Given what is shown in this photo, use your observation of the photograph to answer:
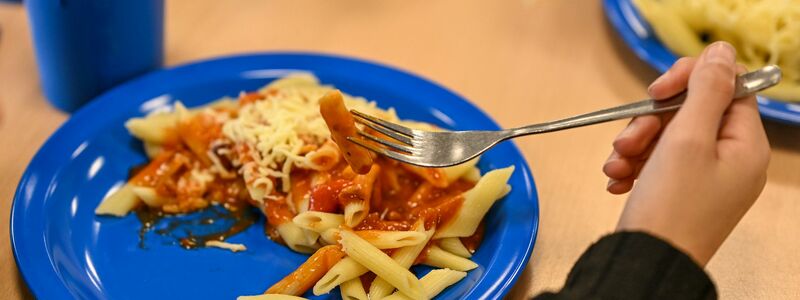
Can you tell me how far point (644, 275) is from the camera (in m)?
0.92

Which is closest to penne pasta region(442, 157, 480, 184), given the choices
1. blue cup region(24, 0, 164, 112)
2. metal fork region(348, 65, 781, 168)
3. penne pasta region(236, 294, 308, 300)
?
metal fork region(348, 65, 781, 168)

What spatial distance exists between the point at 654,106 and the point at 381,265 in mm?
457

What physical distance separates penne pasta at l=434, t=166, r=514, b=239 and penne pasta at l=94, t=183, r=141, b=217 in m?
0.53

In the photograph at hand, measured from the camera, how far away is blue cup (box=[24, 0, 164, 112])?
1506 millimetres

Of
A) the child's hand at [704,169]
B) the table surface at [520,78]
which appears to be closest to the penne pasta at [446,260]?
the table surface at [520,78]

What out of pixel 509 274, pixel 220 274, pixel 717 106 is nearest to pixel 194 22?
pixel 220 274

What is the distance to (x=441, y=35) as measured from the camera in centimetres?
194

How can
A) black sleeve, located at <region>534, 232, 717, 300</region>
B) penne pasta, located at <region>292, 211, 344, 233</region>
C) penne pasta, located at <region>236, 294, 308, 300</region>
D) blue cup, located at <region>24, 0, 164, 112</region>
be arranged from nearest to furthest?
black sleeve, located at <region>534, 232, 717, 300</region>
penne pasta, located at <region>236, 294, 308, 300</region>
penne pasta, located at <region>292, 211, 344, 233</region>
blue cup, located at <region>24, 0, 164, 112</region>

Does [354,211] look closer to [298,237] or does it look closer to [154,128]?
[298,237]

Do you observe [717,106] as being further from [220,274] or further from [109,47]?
[109,47]

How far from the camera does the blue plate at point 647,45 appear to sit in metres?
1.54

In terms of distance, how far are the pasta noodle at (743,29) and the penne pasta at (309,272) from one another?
0.91 m

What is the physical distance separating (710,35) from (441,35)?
61 cm

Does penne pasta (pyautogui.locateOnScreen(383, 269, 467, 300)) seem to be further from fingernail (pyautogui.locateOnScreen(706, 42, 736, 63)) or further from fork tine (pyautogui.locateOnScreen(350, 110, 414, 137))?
fingernail (pyautogui.locateOnScreen(706, 42, 736, 63))
